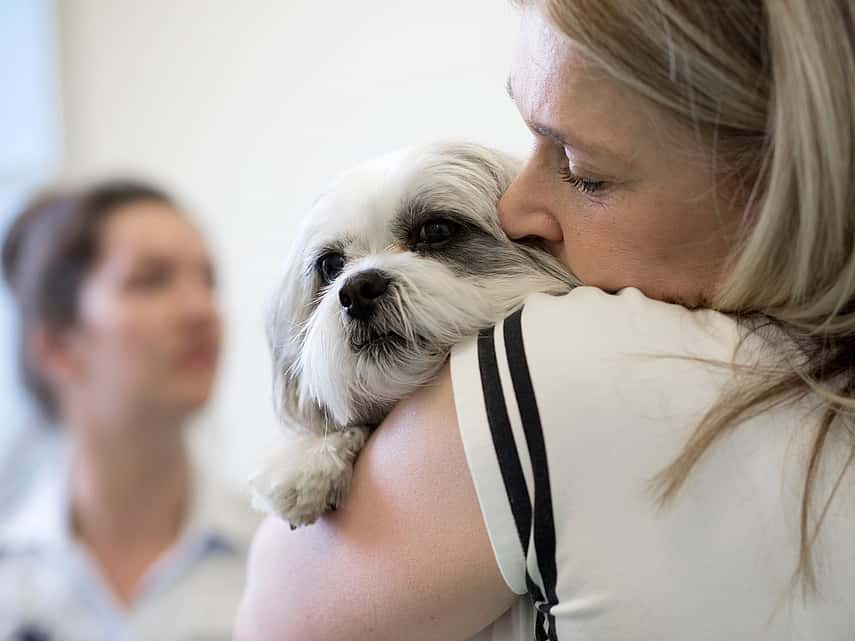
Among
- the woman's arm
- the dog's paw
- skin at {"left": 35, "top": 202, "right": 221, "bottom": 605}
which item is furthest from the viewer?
skin at {"left": 35, "top": 202, "right": 221, "bottom": 605}

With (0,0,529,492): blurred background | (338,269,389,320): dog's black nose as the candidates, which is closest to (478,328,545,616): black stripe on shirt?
(338,269,389,320): dog's black nose

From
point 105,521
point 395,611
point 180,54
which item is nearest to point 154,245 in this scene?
point 105,521

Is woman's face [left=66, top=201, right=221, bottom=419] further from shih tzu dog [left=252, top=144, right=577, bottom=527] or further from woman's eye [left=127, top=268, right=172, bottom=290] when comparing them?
shih tzu dog [left=252, top=144, right=577, bottom=527]

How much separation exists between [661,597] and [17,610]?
2202 mm

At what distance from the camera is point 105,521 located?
2.72 meters

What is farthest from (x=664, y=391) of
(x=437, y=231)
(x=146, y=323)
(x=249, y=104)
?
(x=249, y=104)

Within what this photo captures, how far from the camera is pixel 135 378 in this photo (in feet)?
8.86

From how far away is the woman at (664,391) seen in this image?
2.74 feet

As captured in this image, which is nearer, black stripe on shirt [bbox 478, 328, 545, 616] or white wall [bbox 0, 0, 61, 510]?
black stripe on shirt [bbox 478, 328, 545, 616]

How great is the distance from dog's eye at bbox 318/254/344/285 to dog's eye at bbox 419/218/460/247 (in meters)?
0.14

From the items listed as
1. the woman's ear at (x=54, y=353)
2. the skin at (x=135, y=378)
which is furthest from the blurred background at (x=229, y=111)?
the skin at (x=135, y=378)

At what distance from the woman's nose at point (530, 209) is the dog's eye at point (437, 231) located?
13 cm

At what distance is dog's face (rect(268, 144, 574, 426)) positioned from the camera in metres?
1.22

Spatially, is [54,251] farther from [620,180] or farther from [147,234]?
[620,180]
